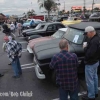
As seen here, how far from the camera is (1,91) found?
15.1ft

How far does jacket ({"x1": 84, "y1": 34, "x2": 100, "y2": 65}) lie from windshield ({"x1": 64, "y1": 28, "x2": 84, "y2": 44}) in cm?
151

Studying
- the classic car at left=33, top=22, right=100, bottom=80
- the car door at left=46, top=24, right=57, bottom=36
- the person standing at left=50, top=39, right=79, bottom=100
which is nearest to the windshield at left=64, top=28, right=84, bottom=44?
the classic car at left=33, top=22, right=100, bottom=80

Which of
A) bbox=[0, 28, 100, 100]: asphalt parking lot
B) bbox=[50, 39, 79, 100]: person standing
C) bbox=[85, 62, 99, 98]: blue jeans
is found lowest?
bbox=[0, 28, 100, 100]: asphalt parking lot

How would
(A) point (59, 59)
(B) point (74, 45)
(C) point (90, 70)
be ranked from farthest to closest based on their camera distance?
(B) point (74, 45) → (C) point (90, 70) → (A) point (59, 59)

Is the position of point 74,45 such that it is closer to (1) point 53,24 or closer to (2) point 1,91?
(2) point 1,91

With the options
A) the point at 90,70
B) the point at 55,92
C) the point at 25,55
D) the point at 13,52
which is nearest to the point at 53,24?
the point at 25,55

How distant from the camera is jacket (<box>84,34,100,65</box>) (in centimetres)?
336

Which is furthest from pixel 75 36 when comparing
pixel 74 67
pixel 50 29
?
pixel 50 29

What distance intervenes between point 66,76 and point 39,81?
244cm

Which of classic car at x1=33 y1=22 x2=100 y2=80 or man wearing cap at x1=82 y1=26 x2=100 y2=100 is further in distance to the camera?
classic car at x1=33 y1=22 x2=100 y2=80

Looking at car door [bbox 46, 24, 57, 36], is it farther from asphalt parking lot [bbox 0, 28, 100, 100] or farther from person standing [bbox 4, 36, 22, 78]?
person standing [bbox 4, 36, 22, 78]

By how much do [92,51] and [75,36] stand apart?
1.94m

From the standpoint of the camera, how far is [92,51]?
3361 millimetres

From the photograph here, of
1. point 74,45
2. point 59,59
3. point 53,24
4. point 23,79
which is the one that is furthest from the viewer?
point 53,24
